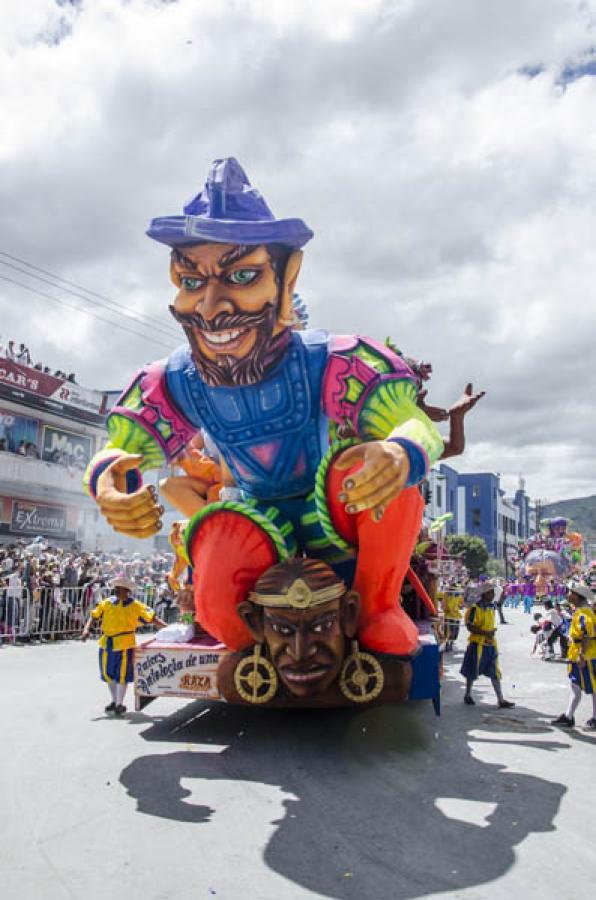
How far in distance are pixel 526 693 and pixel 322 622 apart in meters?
5.23

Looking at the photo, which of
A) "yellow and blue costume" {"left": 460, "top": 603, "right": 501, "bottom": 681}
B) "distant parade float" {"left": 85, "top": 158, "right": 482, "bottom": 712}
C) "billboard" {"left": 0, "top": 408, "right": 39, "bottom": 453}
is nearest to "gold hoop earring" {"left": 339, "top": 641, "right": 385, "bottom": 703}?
"distant parade float" {"left": 85, "top": 158, "right": 482, "bottom": 712}

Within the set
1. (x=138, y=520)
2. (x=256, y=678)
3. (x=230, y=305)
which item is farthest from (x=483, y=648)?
(x=230, y=305)

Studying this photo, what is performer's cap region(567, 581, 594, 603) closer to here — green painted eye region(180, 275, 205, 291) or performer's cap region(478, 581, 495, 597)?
performer's cap region(478, 581, 495, 597)

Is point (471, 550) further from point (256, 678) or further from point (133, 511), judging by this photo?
point (133, 511)

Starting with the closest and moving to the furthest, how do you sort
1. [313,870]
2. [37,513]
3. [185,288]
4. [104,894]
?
[104,894]
[313,870]
[185,288]
[37,513]

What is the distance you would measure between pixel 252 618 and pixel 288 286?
2.22 meters

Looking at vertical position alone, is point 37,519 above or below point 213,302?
below

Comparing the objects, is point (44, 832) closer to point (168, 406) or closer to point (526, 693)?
point (168, 406)

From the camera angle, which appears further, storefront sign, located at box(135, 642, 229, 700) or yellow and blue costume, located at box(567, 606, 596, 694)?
yellow and blue costume, located at box(567, 606, 596, 694)

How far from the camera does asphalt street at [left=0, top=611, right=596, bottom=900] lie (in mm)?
3203

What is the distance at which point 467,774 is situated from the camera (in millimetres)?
5004

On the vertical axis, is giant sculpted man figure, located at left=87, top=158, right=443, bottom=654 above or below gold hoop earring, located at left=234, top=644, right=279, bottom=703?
above

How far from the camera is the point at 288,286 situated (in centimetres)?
486

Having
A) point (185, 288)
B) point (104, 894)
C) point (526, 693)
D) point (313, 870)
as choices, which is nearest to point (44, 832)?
point (104, 894)
